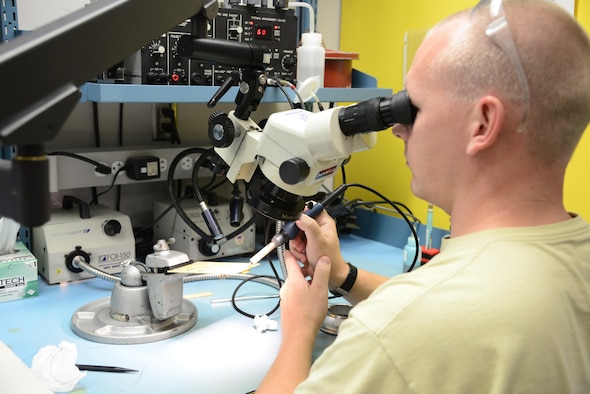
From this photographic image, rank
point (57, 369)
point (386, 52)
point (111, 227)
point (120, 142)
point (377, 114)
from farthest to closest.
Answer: point (386, 52) < point (120, 142) < point (111, 227) < point (57, 369) < point (377, 114)

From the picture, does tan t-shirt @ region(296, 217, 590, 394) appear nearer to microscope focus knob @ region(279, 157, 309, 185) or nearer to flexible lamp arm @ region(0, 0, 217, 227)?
microscope focus knob @ region(279, 157, 309, 185)

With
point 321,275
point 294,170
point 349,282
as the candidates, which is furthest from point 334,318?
point 294,170

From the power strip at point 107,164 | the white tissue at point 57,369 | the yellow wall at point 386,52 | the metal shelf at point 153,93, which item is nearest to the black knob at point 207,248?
the power strip at point 107,164

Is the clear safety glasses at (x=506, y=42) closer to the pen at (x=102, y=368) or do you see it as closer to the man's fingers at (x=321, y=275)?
the man's fingers at (x=321, y=275)

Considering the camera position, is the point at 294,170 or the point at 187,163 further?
the point at 187,163

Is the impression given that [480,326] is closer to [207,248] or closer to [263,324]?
[263,324]

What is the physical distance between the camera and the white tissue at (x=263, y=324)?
1371 millimetres

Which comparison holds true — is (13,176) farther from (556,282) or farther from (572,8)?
(572,8)

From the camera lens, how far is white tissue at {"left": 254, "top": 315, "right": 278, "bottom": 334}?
1371 mm

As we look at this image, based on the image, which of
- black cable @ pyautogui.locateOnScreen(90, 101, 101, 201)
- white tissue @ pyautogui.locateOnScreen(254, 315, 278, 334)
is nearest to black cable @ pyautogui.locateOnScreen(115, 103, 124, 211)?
black cable @ pyautogui.locateOnScreen(90, 101, 101, 201)

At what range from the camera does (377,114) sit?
36.6 inches

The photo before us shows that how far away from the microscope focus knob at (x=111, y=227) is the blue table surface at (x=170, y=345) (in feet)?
0.47

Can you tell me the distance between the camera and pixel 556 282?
77 centimetres

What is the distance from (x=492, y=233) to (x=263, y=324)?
0.71 m
